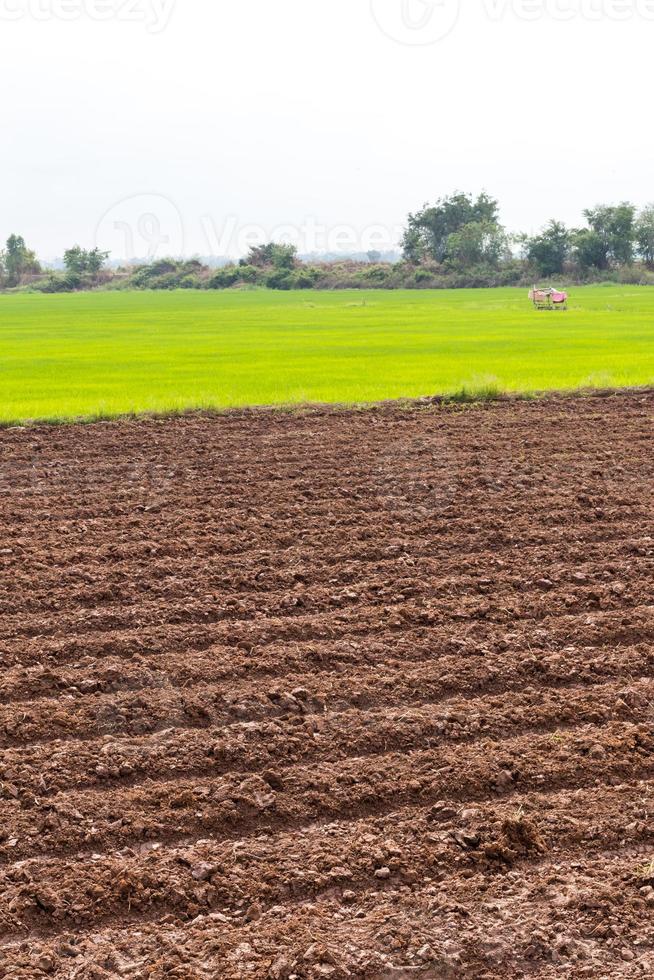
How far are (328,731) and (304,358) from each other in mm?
19803

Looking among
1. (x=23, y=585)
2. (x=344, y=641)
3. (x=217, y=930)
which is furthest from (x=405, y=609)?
(x=217, y=930)

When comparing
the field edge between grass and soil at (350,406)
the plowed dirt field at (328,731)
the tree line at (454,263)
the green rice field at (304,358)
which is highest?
the tree line at (454,263)

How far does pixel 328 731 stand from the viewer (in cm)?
562

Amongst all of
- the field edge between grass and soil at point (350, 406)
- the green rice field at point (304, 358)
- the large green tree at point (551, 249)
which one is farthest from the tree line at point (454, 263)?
Answer: the field edge between grass and soil at point (350, 406)

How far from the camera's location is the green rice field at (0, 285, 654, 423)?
17.7m

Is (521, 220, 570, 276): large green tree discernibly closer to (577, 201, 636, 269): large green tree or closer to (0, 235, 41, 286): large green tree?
(577, 201, 636, 269): large green tree

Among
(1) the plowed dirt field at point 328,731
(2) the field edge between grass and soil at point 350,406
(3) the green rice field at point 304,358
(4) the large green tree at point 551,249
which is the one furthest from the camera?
(4) the large green tree at point 551,249

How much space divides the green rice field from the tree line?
46605mm

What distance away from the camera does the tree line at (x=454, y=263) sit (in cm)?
9100

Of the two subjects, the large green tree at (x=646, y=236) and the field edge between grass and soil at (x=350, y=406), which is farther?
the large green tree at (x=646, y=236)

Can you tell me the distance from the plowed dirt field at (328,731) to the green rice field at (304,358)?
682 cm

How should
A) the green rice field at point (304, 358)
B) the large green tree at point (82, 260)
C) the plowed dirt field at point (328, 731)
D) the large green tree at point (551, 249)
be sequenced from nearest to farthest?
the plowed dirt field at point (328, 731) < the green rice field at point (304, 358) < the large green tree at point (551, 249) < the large green tree at point (82, 260)

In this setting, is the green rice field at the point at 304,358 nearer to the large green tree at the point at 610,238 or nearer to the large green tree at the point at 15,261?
the large green tree at the point at 610,238

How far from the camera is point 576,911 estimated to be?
13.5ft
